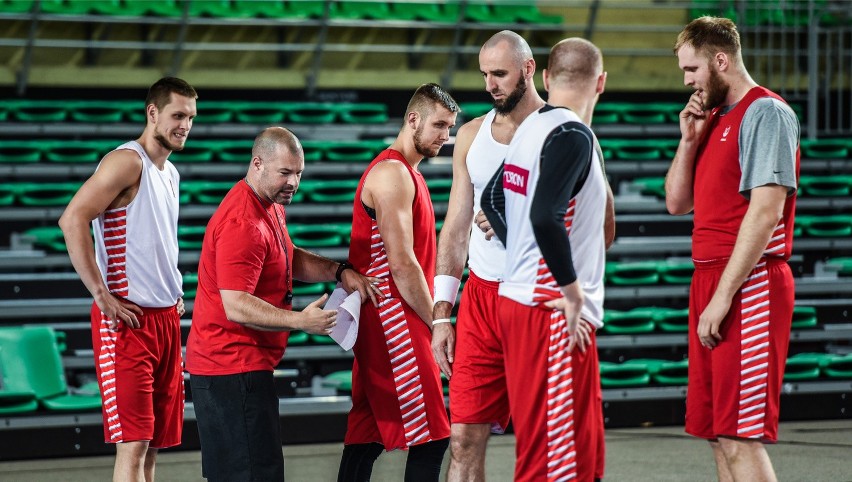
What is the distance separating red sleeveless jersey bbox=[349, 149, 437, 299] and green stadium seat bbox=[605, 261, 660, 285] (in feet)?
15.5

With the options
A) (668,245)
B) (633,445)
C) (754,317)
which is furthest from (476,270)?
(668,245)

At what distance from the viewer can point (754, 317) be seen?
3.73 metres

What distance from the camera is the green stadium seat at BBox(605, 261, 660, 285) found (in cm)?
894

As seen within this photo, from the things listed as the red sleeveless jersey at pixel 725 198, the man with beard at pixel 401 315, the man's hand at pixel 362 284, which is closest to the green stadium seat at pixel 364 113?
the man with beard at pixel 401 315

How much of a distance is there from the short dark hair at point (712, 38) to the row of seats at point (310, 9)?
829 cm

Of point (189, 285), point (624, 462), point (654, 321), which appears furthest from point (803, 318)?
point (189, 285)

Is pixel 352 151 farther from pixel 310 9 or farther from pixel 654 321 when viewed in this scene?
pixel 654 321

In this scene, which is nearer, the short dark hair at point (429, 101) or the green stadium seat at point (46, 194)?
the short dark hair at point (429, 101)

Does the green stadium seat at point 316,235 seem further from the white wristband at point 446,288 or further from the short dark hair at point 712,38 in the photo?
the short dark hair at point 712,38

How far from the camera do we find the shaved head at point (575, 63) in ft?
11.0

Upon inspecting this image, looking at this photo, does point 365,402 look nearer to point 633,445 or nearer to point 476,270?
point 476,270

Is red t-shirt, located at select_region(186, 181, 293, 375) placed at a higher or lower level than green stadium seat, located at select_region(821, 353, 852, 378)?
higher

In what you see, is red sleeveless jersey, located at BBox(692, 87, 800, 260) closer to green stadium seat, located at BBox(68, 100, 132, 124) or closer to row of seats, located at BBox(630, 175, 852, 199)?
row of seats, located at BBox(630, 175, 852, 199)

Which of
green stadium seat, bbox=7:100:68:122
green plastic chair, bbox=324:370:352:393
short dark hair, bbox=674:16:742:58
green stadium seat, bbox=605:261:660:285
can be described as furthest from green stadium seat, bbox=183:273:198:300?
short dark hair, bbox=674:16:742:58
